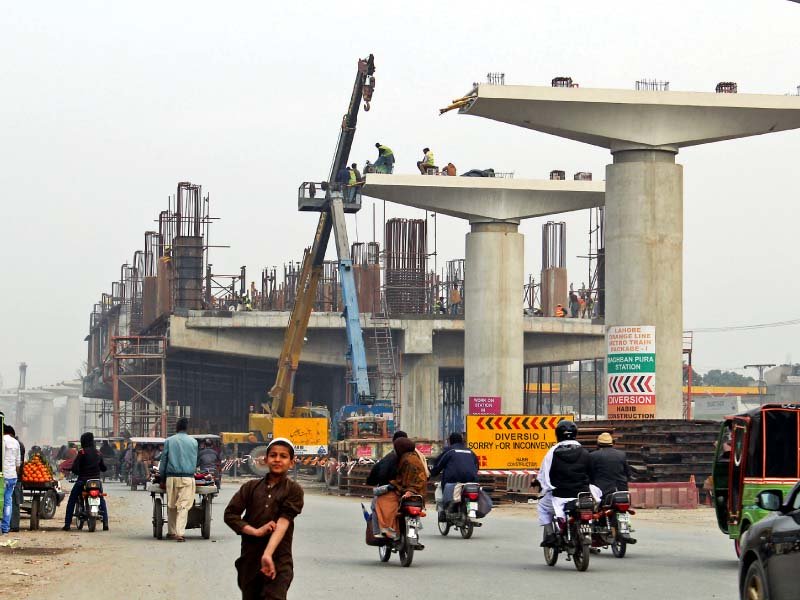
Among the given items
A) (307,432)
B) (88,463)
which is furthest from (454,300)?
(88,463)

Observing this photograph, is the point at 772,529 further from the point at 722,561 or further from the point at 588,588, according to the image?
the point at 722,561

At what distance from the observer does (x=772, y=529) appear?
973 centimetres

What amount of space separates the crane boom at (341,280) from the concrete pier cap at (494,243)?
5.67 meters

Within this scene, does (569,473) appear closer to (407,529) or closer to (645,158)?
(407,529)

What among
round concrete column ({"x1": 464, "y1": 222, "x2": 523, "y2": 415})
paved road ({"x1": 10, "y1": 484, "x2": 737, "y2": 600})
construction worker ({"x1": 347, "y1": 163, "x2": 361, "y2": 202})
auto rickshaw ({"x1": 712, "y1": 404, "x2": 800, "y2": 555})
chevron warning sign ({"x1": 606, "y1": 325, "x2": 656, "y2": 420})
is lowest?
paved road ({"x1": 10, "y1": 484, "x2": 737, "y2": 600})

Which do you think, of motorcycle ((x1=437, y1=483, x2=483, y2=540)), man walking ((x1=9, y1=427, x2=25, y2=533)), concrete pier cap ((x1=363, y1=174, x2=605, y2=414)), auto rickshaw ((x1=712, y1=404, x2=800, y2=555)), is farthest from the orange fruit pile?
concrete pier cap ((x1=363, y1=174, x2=605, y2=414))

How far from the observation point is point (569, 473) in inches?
651

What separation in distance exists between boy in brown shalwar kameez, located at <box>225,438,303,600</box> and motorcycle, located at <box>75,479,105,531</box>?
1443 centimetres

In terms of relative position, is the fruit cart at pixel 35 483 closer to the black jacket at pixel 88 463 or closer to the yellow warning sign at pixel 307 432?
the black jacket at pixel 88 463

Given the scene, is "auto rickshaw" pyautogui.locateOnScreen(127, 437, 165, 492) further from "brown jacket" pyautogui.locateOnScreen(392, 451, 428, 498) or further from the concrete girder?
"brown jacket" pyautogui.locateOnScreen(392, 451, 428, 498)

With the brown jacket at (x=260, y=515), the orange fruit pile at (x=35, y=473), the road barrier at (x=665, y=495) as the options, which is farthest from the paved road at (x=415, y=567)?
the road barrier at (x=665, y=495)

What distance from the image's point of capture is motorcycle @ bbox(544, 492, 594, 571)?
1625 cm

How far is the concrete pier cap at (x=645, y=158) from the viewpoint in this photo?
132ft

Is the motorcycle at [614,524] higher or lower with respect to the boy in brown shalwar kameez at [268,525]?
lower
